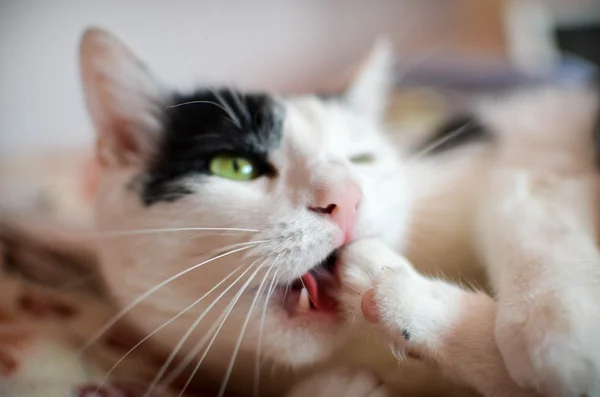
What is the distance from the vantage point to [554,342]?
443mm

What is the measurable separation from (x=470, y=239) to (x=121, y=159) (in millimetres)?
691

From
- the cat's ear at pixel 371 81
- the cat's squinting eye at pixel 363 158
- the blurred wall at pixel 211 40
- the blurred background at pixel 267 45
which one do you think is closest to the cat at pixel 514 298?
the cat's squinting eye at pixel 363 158

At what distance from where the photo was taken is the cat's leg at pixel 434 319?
0.51m

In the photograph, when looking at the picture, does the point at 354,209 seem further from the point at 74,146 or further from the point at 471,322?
the point at 74,146

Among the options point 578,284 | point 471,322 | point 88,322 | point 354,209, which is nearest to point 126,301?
point 88,322

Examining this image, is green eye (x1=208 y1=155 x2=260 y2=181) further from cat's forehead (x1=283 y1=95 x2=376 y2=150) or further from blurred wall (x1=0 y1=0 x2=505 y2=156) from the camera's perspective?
blurred wall (x1=0 y1=0 x2=505 y2=156)

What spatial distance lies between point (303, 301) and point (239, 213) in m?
0.16

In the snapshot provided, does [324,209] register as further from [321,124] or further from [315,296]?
[321,124]

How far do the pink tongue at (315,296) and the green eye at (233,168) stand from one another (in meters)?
0.19

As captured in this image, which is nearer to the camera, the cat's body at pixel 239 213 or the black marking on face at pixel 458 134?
the cat's body at pixel 239 213

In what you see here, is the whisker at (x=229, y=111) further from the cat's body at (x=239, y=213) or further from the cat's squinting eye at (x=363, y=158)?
the cat's squinting eye at (x=363, y=158)

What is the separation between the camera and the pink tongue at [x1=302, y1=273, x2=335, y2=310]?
64 cm

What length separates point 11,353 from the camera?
71 cm

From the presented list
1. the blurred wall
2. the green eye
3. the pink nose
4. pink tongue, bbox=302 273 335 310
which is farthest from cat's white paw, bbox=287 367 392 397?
the blurred wall
